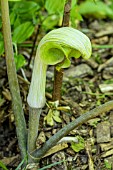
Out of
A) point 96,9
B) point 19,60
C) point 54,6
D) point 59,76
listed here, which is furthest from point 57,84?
point 96,9

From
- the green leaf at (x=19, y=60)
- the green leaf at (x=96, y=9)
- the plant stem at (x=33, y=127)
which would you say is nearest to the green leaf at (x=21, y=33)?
the green leaf at (x=19, y=60)

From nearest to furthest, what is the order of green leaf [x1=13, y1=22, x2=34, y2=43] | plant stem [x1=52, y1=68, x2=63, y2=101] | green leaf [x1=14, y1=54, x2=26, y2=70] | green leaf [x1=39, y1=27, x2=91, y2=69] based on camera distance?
green leaf [x1=39, y1=27, x2=91, y2=69] < plant stem [x1=52, y1=68, x2=63, y2=101] < green leaf [x1=14, y1=54, x2=26, y2=70] < green leaf [x1=13, y1=22, x2=34, y2=43]

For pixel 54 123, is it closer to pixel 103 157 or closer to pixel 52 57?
pixel 103 157

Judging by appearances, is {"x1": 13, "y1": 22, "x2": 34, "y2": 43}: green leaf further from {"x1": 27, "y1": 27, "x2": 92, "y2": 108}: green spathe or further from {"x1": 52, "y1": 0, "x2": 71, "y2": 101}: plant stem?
{"x1": 27, "y1": 27, "x2": 92, "y2": 108}: green spathe

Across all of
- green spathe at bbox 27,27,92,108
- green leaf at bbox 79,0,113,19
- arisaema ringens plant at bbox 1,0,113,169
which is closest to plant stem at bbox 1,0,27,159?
arisaema ringens plant at bbox 1,0,113,169

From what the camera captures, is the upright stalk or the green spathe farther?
the upright stalk

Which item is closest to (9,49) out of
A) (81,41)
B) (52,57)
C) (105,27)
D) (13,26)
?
(52,57)
